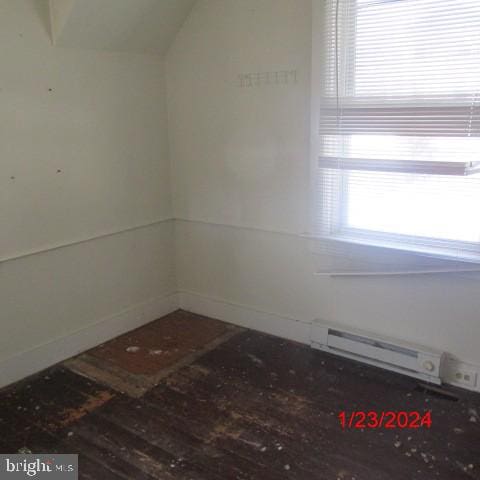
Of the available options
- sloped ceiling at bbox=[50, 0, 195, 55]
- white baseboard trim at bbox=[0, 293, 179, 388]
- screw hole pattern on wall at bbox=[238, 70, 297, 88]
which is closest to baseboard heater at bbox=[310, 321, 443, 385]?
white baseboard trim at bbox=[0, 293, 179, 388]

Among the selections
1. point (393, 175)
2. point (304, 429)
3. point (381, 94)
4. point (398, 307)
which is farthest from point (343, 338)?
point (381, 94)

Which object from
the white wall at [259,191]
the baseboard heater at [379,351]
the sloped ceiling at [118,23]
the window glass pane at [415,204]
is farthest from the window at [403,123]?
the sloped ceiling at [118,23]

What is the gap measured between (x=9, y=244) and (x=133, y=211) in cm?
86

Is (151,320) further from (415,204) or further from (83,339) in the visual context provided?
(415,204)

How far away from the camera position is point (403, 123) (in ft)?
8.16

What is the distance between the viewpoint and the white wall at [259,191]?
8.91 ft

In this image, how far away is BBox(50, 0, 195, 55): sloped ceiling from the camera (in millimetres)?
2617

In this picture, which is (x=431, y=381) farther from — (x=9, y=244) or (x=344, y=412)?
(x=9, y=244)

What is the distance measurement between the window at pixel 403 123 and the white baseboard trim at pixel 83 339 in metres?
1.43

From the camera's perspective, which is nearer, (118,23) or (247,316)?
(118,23)

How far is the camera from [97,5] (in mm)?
2629

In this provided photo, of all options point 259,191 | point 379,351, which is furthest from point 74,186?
point 379,351

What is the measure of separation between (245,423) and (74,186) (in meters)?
1.61

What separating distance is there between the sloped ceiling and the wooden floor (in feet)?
6.03
